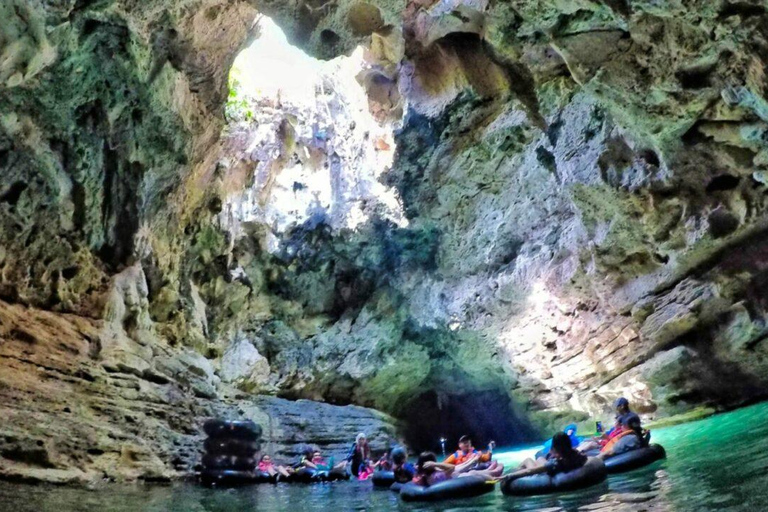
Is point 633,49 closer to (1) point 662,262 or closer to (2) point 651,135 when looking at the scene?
(2) point 651,135

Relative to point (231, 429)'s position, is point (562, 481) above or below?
below

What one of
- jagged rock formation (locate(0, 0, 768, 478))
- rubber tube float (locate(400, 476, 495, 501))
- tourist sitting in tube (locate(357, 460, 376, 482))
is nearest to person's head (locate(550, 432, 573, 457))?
rubber tube float (locate(400, 476, 495, 501))

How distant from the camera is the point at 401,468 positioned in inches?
373

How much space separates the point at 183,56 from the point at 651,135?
30.5 feet

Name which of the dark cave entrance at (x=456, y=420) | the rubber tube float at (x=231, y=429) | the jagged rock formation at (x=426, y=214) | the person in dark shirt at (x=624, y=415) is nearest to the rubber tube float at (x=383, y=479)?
the rubber tube float at (x=231, y=429)

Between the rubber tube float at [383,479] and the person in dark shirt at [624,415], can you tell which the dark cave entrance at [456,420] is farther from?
the person in dark shirt at [624,415]

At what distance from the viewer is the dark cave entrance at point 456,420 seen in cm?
2209

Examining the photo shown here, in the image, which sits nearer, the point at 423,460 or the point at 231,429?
the point at 423,460

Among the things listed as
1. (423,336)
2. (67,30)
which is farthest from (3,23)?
(423,336)

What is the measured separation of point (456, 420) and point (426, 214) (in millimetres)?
9179

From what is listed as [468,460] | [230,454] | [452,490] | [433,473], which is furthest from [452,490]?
[230,454]

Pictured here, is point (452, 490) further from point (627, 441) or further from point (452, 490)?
point (627, 441)

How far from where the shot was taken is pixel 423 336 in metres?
20.3

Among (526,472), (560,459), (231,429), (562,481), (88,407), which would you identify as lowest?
(562,481)
